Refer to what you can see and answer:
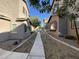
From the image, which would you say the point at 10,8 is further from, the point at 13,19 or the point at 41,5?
the point at 41,5

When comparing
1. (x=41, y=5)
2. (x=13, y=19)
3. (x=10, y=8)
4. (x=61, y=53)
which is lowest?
(x=61, y=53)

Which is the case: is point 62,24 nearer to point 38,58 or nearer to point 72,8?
point 72,8

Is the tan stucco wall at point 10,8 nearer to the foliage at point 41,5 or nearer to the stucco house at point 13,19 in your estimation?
the stucco house at point 13,19

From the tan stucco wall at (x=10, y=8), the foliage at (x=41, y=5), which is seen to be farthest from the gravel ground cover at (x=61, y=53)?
the tan stucco wall at (x=10, y=8)

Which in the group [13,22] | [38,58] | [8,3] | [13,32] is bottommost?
[38,58]

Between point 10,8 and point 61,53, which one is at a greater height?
point 10,8

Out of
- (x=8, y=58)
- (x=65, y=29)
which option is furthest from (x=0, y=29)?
(x=65, y=29)

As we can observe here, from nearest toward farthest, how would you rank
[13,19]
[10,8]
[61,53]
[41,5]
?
[41,5]
[61,53]
[10,8]
[13,19]

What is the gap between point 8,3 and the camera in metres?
21.1

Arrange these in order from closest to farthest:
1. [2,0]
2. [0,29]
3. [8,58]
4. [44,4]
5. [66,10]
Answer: [44,4] → [8,58] → [66,10] → [0,29] → [2,0]

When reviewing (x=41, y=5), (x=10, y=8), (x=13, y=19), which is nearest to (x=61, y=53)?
(x=41, y=5)

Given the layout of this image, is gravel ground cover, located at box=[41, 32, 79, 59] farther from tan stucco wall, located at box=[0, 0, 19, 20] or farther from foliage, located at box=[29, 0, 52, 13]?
tan stucco wall, located at box=[0, 0, 19, 20]

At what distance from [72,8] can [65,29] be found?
41.7 feet

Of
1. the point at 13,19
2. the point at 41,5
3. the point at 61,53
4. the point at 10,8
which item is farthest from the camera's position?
the point at 13,19
